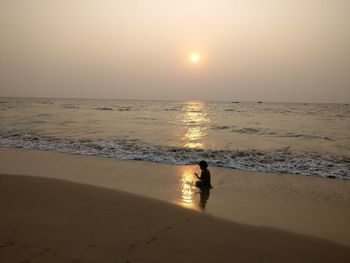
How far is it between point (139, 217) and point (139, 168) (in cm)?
567


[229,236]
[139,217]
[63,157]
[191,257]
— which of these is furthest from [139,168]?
[191,257]

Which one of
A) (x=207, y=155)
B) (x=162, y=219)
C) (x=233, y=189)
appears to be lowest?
(x=207, y=155)

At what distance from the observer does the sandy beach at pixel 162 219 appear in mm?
5175

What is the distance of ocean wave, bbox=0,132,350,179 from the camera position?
13125 millimetres

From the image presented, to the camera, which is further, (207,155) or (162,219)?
(207,155)

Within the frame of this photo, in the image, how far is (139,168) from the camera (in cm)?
1238

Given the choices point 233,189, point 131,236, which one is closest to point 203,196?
point 233,189

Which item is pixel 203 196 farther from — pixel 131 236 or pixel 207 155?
pixel 207 155

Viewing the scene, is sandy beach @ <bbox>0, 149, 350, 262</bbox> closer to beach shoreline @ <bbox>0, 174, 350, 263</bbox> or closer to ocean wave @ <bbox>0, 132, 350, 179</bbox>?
beach shoreline @ <bbox>0, 174, 350, 263</bbox>

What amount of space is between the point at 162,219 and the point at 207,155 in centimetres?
889

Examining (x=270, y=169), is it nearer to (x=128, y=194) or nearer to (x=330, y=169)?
(x=330, y=169)

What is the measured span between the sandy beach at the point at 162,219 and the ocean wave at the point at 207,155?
6.72 ft

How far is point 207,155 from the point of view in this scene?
15.4m

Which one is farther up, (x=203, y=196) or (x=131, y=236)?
(x=131, y=236)
